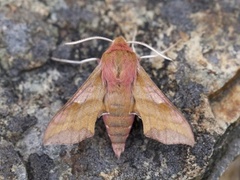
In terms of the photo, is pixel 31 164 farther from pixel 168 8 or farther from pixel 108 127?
pixel 168 8

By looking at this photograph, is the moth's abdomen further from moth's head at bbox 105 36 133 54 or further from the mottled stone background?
moth's head at bbox 105 36 133 54

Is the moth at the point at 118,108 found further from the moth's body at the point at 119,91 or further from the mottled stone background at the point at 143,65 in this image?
the mottled stone background at the point at 143,65

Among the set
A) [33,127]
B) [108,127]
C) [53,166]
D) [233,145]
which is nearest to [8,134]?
[33,127]

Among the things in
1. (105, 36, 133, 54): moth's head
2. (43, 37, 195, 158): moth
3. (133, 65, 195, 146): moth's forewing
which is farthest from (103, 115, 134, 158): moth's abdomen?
(105, 36, 133, 54): moth's head

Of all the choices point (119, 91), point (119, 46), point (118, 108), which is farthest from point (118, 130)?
point (119, 46)

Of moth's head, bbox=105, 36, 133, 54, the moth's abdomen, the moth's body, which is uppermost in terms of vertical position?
moth's head, bbox=105, 36, 133, 54

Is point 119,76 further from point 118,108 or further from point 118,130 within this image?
point 118,130

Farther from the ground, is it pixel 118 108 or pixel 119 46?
pixel 119 46
